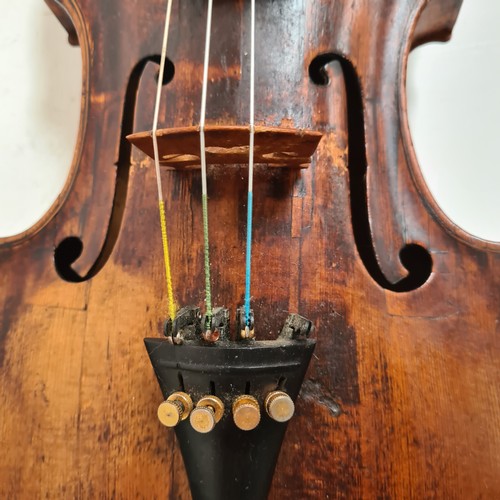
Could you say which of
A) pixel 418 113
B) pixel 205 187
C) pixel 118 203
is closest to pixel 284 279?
pixel 205 187

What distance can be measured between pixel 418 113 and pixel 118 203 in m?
0.85

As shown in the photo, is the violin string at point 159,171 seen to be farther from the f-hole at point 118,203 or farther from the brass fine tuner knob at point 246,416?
the brass fine tuner knob at point 246,416

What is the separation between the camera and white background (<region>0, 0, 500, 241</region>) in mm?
1198

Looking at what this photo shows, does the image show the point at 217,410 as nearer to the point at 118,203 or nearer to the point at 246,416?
the point at 246,416

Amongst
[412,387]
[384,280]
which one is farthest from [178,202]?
[412,387]

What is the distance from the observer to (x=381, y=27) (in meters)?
0.85

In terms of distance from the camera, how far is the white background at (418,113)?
3.93ft

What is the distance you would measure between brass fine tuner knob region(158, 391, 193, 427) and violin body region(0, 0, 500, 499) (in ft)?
0.45

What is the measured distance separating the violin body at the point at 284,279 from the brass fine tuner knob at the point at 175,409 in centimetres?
14

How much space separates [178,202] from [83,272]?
198mm

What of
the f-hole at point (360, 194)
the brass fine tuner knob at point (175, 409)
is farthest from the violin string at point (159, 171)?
the f-hole at point (360, 194)

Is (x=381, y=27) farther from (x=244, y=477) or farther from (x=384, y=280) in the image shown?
(x=244, y=477)

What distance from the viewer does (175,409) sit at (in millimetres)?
534

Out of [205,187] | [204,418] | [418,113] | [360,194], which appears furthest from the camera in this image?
[418,113]
